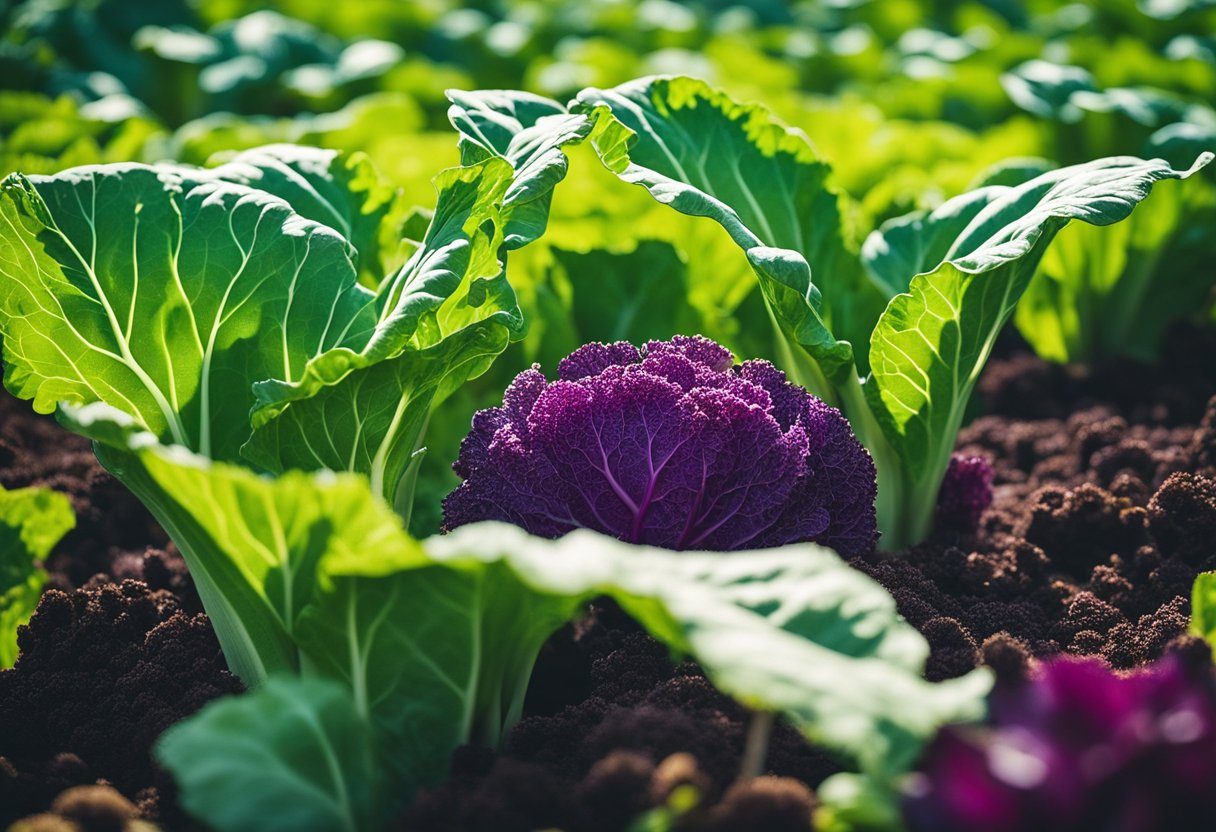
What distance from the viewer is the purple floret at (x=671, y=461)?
234 centimetres

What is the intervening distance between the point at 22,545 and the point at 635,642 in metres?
1.40

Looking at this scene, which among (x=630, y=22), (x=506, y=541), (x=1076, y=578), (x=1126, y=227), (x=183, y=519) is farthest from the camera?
(x=630, y=22)

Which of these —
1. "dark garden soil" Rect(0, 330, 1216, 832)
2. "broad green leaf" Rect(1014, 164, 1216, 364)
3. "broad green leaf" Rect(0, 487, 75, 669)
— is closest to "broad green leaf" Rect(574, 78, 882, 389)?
"dark garden soil" Rect(0, 330, 1216, 832)

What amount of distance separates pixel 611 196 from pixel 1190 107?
2085 millimetres

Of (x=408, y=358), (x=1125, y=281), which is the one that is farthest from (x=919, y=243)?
(x=408, y=358)

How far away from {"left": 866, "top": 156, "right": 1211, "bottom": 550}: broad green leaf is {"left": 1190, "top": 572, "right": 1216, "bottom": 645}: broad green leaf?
28.7 inches

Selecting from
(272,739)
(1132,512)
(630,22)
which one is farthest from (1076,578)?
(630,22)

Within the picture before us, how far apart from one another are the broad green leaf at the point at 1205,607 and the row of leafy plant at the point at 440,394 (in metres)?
0.65

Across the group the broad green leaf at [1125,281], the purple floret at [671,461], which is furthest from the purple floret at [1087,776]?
the broad green leaf at [1125,281]

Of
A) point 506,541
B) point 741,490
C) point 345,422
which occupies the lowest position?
point 741,490

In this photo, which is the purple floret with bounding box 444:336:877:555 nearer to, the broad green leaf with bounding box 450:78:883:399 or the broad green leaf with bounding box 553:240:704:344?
the broad green leaf with bounding box 450:78:883:399

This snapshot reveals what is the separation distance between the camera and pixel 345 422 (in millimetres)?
2348

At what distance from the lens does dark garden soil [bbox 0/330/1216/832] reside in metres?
1.78

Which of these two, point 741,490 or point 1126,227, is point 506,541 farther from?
point 1126,227
